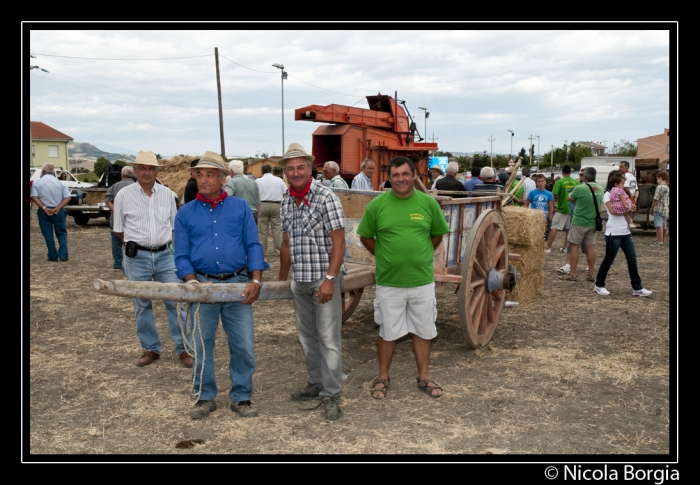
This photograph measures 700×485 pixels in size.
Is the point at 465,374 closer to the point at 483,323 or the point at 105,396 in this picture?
the point at 483,323

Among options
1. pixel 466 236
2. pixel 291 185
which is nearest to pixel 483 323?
pixel 466 236

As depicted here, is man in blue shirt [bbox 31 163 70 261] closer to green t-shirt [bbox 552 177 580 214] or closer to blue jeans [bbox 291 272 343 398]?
blue jeans [bbox 291 272 343 398]

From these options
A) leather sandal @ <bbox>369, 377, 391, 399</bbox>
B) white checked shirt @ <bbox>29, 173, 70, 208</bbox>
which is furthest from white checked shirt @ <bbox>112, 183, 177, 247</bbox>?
white checked shirt @ <bbox>29, 173, 70, 208</bbox>

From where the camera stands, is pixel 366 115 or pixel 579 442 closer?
pixel 579 442

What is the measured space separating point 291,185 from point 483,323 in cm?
265

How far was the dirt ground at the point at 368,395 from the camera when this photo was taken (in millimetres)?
3674

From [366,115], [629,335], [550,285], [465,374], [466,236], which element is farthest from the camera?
[366,115]

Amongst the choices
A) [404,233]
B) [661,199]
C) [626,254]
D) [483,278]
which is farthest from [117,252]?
[661,199]

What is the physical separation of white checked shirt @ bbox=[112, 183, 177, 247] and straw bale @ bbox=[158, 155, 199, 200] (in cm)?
1665

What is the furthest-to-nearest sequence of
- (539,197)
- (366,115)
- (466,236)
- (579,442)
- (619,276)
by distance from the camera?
(366,115), (539,197), (619,276), (466,236), (579,442)

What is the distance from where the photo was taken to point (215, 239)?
12.8 ft

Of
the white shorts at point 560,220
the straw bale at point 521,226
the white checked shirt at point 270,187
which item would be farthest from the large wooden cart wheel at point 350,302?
the white shorts at point 560,220

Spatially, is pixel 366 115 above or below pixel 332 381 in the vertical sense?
above

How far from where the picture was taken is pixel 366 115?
797 inches
